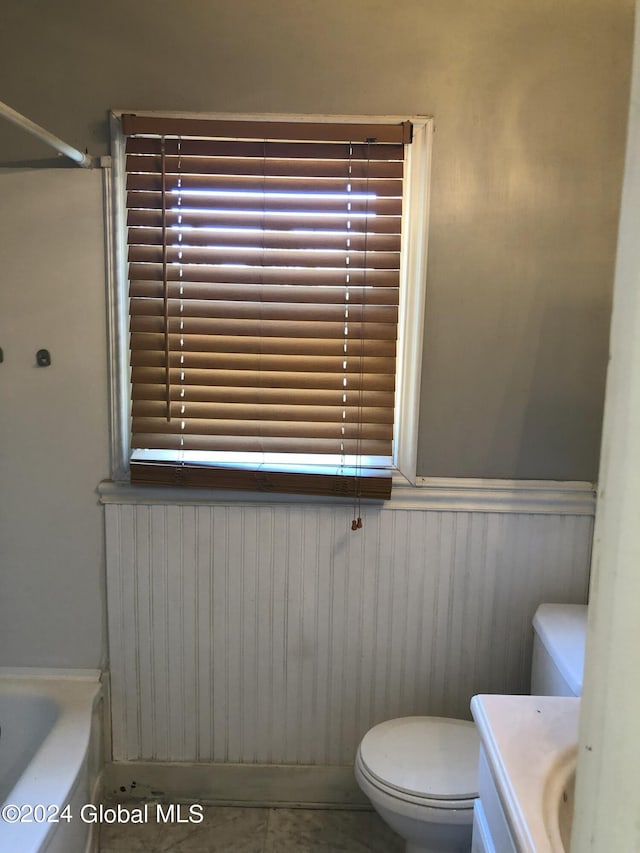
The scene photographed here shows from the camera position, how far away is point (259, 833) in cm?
190

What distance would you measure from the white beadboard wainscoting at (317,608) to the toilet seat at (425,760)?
0.24m

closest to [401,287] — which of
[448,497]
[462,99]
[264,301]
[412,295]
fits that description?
[412,295]

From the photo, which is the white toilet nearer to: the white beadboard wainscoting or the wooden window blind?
the white beadboard wainscoting

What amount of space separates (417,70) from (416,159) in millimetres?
223

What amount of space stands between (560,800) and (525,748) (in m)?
0.11

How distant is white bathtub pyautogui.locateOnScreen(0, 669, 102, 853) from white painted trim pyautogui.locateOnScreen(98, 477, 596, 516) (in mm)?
589

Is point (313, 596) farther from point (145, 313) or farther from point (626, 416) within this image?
point (626, 416)

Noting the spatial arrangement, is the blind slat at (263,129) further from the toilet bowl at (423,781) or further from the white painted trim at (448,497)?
the toilet bowl at (423,781)

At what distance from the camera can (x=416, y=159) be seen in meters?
1.76

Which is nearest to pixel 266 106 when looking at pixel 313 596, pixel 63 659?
pixel 313 596

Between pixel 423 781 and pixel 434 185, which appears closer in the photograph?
pixel 423 781

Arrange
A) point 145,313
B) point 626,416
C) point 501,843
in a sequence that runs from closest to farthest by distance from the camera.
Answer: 1. point 626,416
2. point 501,843
3. point 145,313

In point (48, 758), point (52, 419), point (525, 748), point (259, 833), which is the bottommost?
point (259, 833)

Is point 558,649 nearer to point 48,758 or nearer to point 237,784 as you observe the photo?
point 237,784
